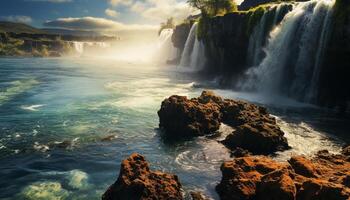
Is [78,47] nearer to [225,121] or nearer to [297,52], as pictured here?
[297,52]

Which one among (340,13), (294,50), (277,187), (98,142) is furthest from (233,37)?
(277,187)

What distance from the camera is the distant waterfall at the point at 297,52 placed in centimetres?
3991

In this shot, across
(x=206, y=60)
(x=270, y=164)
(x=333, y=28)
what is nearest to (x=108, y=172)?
(x=270, y=164)

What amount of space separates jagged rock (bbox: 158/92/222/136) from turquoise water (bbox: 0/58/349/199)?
96 cm

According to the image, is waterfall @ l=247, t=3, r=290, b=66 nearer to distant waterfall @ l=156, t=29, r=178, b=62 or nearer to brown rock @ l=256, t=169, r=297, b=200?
brown rock @ l=256, t=169, r=297, b=200

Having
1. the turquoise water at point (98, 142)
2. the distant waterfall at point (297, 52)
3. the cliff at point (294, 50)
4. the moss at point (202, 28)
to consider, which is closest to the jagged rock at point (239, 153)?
the turquoise water at point (98, 142)

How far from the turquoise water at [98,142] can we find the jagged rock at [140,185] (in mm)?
1992

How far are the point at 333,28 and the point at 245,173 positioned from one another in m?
26.0

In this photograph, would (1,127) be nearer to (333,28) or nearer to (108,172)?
(108,172)

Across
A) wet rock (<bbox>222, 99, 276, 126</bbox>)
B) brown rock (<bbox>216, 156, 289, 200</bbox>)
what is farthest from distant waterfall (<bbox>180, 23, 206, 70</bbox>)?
brown rock (<bbox>216, 156, 289, 200</bbox>)

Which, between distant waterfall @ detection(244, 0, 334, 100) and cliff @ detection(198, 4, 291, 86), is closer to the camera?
distant waterfall @ detection(244, 0, 334, 100)

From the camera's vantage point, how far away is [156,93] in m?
49.4

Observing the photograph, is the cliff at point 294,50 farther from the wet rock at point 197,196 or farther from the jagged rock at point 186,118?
the wet rock at point 197,196

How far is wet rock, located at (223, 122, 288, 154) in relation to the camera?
23.9 meters
